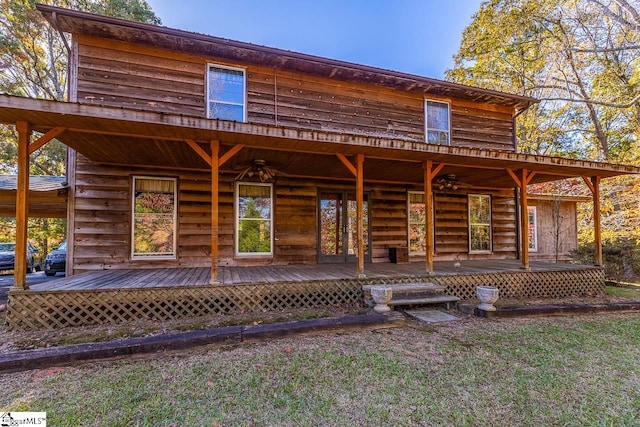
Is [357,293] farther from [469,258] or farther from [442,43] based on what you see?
[442,43]

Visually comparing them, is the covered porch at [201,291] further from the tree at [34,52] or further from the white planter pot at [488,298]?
the tree at [34,52]

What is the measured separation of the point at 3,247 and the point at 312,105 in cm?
1381

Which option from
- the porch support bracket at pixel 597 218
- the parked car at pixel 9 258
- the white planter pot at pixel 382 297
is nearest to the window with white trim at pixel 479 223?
the porch support bracket at pixel 597 218

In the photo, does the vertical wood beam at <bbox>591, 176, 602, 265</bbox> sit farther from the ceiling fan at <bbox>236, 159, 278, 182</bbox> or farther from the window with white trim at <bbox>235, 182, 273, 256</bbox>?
the window with white trim at <bbox>235, 182, 273, 256</bbox>

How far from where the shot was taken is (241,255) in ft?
23.8

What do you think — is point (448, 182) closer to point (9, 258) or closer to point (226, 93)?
point (226, 93)

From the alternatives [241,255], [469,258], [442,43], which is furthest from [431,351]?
[442,43]

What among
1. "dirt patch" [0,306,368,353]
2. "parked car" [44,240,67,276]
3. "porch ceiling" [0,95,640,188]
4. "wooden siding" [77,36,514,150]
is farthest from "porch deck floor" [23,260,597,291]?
"parked car" [44,240,67,276]

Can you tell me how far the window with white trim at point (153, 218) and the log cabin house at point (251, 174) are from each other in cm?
3

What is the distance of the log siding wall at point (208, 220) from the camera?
6.36 m

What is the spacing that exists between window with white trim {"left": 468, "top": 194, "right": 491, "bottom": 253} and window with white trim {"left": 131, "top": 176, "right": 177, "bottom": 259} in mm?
8678

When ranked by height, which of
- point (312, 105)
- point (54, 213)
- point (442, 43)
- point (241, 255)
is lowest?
point (241, 255)

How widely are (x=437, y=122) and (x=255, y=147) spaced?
5.99 m

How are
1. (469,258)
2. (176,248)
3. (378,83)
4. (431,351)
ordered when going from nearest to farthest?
(431,351)
(176,248)
(378,83)
(469,258)
